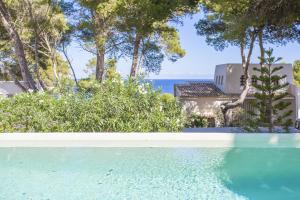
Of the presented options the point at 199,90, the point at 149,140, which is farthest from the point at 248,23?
the point at 199,90

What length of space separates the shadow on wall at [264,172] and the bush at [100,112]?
7.18 ft

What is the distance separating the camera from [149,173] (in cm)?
741

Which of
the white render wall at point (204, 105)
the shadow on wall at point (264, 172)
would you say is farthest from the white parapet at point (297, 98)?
the shadow on wall at point (264, 172)

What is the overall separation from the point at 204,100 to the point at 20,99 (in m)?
17.4

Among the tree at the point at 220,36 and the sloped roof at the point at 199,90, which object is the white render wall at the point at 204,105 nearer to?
the sloped roof at the point at 199,90

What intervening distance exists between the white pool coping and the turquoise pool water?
8.9 inches

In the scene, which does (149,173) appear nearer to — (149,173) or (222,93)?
(149,173)

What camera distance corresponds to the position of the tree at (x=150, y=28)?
17094mm

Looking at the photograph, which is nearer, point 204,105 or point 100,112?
Result: point 100,112

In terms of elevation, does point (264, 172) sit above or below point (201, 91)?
below

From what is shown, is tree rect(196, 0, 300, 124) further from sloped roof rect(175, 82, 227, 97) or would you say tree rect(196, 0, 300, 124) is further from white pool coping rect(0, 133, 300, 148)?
sloped roof rect(175, 82, 227, 97)

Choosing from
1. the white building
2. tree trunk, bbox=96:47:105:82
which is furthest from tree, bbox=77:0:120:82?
the white building

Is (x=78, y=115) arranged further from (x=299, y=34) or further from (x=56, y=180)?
(x=299, y=34)

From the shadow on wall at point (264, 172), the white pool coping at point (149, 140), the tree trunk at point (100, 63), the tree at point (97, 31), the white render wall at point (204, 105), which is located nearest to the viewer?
the shadow on wall at point (264, 172)
